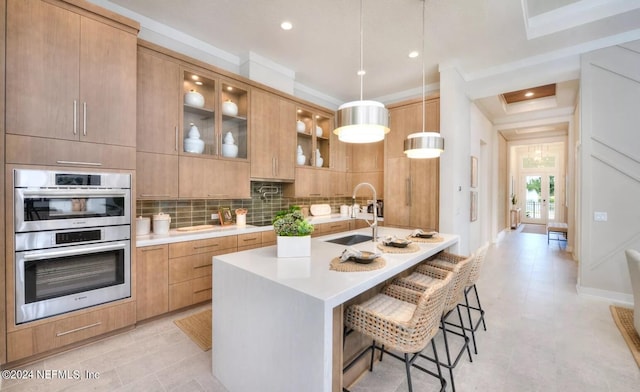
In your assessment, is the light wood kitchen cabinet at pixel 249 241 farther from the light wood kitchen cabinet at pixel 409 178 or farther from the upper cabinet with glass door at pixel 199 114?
the light wood kitchen cabinet at pixel 409 178

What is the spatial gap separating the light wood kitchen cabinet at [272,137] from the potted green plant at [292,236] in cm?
189

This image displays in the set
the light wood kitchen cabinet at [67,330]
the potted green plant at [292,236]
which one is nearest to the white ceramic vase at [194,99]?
the potted green plant at [292,236]

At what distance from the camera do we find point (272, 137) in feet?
12.6

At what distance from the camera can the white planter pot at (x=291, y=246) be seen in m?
1.87

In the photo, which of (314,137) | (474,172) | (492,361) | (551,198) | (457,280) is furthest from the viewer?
(551,198)

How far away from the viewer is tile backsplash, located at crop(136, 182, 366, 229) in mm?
3084

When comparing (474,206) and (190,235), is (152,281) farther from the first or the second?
(474,206)

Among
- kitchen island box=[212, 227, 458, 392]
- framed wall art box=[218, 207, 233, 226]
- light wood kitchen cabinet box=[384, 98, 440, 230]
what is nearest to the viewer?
kitchen island box=[212, 227, 458, 392]

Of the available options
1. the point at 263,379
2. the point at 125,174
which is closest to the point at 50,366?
the point at 125,174

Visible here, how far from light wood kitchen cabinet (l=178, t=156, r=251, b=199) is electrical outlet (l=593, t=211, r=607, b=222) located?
4.44 metres

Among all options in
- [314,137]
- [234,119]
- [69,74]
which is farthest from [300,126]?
[69,74]

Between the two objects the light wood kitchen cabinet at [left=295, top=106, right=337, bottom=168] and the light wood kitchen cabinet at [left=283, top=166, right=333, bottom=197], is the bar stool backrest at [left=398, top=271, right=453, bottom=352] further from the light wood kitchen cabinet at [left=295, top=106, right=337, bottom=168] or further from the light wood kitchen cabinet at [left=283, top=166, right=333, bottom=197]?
the light wood kitchen cabinet at [left=295, top=106, right=337, bottom=168]

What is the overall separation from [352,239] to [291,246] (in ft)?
3.15

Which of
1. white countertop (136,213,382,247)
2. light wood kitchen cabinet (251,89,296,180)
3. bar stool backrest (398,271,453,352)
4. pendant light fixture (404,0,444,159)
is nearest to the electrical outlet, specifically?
pendant light fixture (404,0,444,159)
